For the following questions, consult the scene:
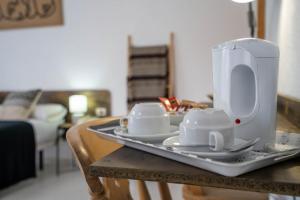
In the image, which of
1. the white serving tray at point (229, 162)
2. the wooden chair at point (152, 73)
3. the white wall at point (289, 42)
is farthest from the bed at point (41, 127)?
the white serving tray at point (229, 162)

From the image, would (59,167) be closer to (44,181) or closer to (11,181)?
(44,181)

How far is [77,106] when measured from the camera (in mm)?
3596

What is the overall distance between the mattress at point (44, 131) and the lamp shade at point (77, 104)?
0.25m

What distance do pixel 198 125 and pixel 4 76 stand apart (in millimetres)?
4156

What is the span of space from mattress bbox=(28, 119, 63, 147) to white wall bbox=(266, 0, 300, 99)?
2.51 meters

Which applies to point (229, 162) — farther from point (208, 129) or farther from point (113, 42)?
point (113, 42)

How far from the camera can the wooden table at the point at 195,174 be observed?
433mm

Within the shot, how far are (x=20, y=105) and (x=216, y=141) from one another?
339 centimetres

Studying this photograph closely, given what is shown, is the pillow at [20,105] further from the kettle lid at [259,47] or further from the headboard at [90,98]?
the kettle lid at [259,47]

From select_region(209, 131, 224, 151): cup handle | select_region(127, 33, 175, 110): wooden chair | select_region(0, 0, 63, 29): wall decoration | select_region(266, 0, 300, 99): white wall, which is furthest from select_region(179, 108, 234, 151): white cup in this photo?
select_region(0, 0, 63, 29): wall decoration

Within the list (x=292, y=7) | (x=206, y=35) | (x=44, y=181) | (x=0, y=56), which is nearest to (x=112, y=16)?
(x=206, y=35)

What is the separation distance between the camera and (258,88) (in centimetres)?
63

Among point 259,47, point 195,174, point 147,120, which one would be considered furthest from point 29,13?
point 195,174

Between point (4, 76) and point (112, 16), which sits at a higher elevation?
point (112, 16)
